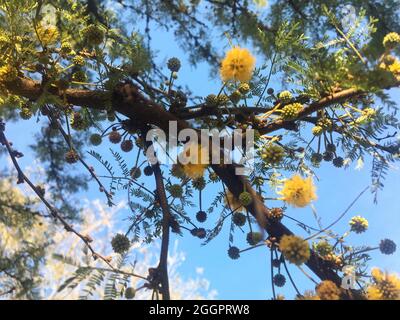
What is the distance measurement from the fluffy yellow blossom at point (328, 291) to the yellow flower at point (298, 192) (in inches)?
14.6

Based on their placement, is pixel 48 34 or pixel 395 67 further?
pixel 48 34

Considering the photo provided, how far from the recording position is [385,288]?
112 cm

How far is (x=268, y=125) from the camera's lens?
5.17 feet

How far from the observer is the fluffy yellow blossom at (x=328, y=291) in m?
1.08

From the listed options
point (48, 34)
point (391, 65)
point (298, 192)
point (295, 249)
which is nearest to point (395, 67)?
point (391, 65)

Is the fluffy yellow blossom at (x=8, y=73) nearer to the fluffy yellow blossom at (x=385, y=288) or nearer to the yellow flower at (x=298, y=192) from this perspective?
the yellow flower at (x=298, y=192)

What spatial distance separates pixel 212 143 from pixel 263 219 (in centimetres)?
32

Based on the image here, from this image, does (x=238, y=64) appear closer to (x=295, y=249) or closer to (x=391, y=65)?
(x=391, y=65)

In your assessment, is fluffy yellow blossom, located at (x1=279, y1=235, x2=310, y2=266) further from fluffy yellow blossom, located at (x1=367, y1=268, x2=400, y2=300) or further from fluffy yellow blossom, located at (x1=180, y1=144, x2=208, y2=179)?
fluffy yellow blossom, located at (x1=180, y1=144, x2=208, y2=179)

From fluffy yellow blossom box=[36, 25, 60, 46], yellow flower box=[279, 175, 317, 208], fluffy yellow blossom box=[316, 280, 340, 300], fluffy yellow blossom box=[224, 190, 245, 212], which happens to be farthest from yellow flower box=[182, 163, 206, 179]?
fluffy yellow blossom box=[36, 25, 60, 46]

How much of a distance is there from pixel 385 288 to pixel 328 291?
159mm

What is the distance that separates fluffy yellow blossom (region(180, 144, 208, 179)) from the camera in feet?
4.79

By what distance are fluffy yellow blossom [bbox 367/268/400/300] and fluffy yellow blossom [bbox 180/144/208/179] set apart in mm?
628
